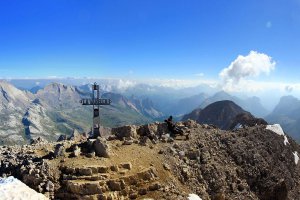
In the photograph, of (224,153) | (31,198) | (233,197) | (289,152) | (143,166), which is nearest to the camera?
(31,198)

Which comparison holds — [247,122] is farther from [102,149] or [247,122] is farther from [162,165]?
[102,149]

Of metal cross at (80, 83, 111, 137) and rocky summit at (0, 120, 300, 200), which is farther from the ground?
metal cross at (80, 83, 111, 137)

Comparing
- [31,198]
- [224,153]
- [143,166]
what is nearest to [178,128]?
[224,153]

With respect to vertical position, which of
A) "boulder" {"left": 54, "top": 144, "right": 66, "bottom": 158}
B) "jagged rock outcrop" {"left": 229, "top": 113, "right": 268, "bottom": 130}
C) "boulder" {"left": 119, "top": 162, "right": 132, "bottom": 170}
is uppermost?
"boulder" {"left": 54, "top": 144, "right": 66, "bottom": 158}

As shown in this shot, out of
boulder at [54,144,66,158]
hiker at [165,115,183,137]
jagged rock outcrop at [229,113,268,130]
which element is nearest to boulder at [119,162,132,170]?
boulder at [54,144,66,158]

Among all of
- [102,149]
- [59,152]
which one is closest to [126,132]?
[102,149]

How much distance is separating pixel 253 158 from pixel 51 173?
116 ft

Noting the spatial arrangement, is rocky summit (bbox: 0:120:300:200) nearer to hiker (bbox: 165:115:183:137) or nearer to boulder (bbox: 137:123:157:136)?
boulder (bbox: 137:123:157:136)

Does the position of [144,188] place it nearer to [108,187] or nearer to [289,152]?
[108,187]

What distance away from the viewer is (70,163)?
37000 mm

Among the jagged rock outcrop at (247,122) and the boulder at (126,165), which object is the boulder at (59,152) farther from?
the jagged rock outcrop at (247,122)

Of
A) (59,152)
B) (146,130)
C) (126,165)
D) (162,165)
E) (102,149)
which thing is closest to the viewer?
(126,165)

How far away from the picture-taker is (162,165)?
42.9 meters

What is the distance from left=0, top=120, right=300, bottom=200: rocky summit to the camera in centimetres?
3506
